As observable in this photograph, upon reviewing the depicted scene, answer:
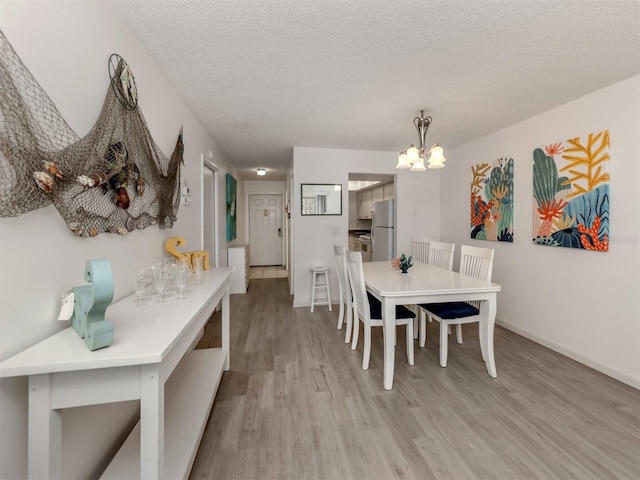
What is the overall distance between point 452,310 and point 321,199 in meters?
2.40

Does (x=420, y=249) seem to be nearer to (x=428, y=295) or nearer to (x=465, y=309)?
(x=465, y=309)

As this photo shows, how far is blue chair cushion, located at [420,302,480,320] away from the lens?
7.54 ft

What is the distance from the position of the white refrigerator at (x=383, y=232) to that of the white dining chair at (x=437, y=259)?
3.56 ft

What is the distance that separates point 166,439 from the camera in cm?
135

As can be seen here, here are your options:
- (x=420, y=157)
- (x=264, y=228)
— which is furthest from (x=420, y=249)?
(x=264, y=228)

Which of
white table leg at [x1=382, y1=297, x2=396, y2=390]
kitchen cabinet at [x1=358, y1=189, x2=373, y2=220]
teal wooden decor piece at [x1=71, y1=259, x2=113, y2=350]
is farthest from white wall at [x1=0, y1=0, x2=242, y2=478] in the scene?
kitchen cabinet at [x1=358, y1=189, x2=373, y2=220]

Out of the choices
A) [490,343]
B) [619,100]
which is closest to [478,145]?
[619,100]

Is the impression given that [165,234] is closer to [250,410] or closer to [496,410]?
[250,410]

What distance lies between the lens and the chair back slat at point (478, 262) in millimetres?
2455

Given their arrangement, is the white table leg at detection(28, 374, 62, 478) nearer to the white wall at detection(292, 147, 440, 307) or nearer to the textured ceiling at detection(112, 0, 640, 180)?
the textured ceiling at detection(112, 0, 640, 180)

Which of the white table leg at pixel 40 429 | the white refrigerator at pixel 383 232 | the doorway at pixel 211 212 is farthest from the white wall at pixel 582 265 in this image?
the doorway at pixel 211 212

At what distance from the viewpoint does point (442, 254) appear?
3.21m

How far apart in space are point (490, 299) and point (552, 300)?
3.79ft

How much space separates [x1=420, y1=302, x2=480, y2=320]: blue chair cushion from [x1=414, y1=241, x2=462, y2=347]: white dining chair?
0.77 feet
